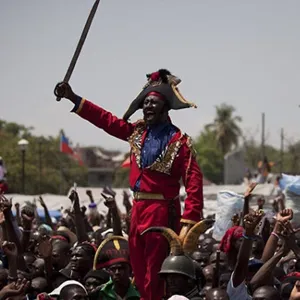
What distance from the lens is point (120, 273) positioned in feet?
22.6

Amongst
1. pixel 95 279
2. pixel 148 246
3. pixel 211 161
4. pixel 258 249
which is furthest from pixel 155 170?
pixel 211 161

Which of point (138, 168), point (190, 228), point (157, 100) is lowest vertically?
point (190, 228)

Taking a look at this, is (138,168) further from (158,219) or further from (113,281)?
(113,281)

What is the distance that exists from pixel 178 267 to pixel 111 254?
137 cm

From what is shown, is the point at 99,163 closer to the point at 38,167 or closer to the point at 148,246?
the point at 38,167

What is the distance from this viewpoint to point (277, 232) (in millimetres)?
7590

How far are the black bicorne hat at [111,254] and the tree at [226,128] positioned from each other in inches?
2684

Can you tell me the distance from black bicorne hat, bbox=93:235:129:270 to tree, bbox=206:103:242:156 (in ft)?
224

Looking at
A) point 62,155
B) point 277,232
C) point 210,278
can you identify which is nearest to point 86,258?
point 210,278

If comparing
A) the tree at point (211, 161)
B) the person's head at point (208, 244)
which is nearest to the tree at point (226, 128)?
the tree at point (211, 161)

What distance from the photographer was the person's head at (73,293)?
661 centimetres

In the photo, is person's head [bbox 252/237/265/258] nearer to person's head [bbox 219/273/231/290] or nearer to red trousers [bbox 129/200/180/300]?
person's head [bbox 219/273/231/290]

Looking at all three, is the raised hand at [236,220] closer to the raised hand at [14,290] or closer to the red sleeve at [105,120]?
the red sleeve at [105,120]

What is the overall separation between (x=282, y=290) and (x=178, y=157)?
1.34 m
